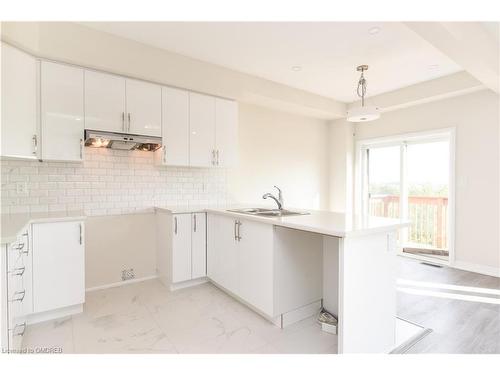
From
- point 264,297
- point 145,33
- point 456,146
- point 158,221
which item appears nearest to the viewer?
point 264,297

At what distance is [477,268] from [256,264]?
11.1 feet

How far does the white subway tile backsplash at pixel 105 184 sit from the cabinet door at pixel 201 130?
1.18 ft

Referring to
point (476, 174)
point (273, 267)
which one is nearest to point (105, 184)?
point (273, 267)

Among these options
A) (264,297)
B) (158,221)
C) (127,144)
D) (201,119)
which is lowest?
(264,297)

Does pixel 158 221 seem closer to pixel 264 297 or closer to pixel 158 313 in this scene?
pixel 158 313

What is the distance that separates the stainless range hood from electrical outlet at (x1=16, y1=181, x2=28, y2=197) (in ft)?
2.21

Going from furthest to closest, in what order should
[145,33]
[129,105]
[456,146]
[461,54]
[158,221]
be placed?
[456,146] → [158,221] → [129,105] → [145,33] → [461,54]

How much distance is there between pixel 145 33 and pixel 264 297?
2769 mm

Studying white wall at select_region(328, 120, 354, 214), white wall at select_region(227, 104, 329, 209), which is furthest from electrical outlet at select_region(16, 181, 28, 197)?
white wall at select_region(328, 120, 354, 214)

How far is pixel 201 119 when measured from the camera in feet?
11.0

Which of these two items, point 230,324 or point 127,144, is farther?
point 127,144

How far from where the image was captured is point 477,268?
3.63 metres

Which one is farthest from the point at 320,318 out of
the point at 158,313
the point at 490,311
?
the point at 490,311

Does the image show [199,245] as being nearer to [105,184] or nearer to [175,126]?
[105,184]
